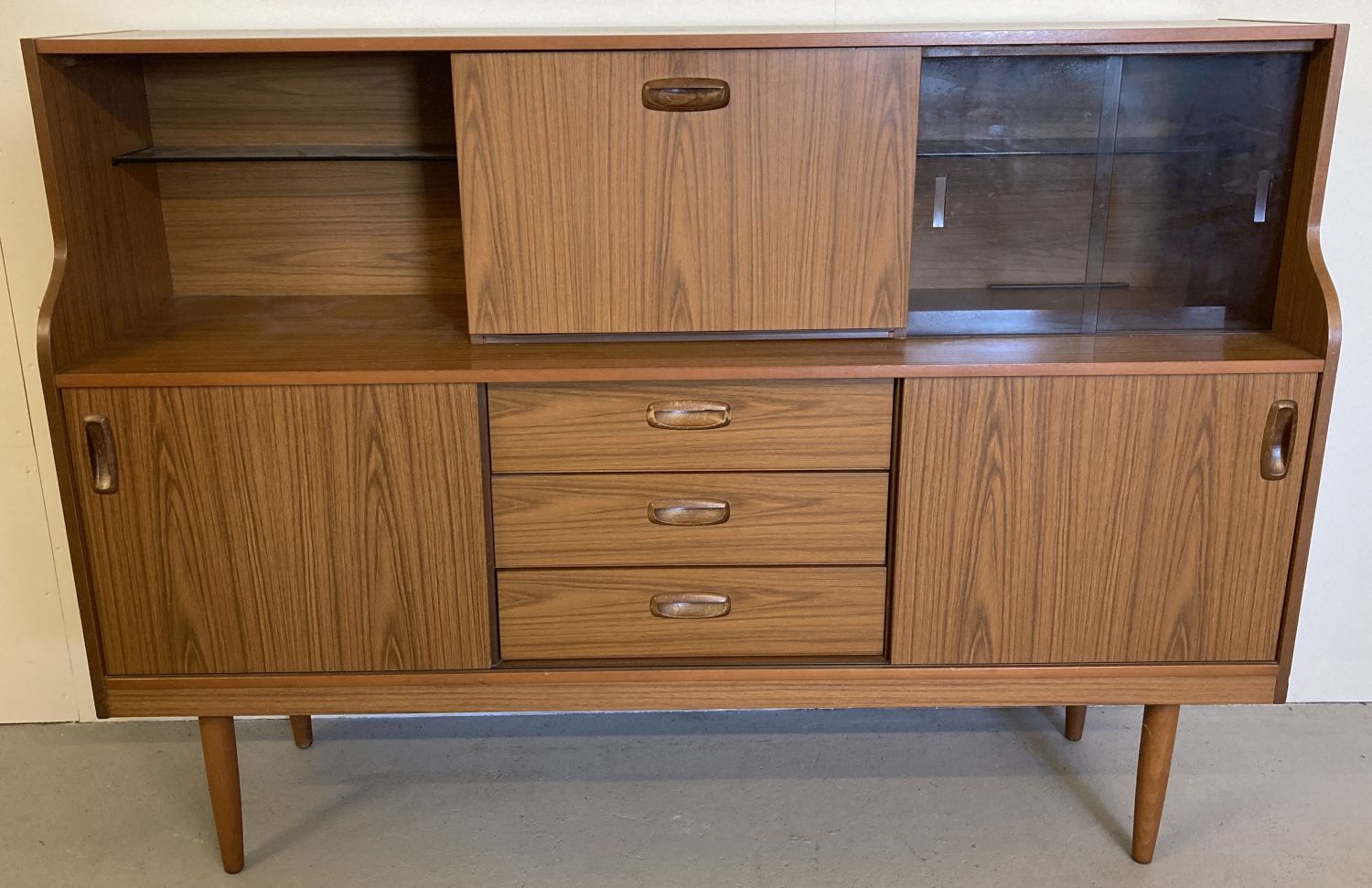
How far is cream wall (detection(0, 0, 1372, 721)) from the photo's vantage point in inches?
74.8

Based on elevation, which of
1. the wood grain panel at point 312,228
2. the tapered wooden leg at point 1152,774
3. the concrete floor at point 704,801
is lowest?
the concrete floor at point 704,801

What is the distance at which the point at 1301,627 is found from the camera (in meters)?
2.26

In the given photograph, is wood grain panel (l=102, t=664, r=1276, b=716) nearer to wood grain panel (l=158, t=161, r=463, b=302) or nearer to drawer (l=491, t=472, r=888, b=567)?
drawer (l=491, t=472, r=888, b=567)

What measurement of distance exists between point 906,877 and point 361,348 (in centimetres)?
115

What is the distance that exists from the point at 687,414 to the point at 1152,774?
91 cm

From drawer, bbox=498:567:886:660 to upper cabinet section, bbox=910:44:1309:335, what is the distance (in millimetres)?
408

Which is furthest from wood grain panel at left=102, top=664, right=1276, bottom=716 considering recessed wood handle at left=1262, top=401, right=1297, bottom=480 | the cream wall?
the cream wall

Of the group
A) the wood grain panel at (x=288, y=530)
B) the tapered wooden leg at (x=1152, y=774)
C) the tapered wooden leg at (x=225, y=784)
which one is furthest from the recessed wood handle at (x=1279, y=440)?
the tapered wooden leg at (x=225, y=784)

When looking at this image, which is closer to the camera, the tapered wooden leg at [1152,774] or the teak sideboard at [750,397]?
the teak sideboard at [750,397]

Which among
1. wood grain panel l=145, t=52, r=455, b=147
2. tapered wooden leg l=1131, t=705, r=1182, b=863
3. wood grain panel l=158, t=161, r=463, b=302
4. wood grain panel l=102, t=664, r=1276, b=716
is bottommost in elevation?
tapered wooden leg l=1131, t=705, r=1182, b=863

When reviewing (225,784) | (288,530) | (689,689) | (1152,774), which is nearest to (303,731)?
(225,784)

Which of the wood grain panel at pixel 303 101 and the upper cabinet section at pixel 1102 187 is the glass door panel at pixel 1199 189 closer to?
the upper cabinet section at pixel 1102 187

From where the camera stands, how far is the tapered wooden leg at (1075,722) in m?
2.14

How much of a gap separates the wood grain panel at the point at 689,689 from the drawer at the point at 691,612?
0.11ft
